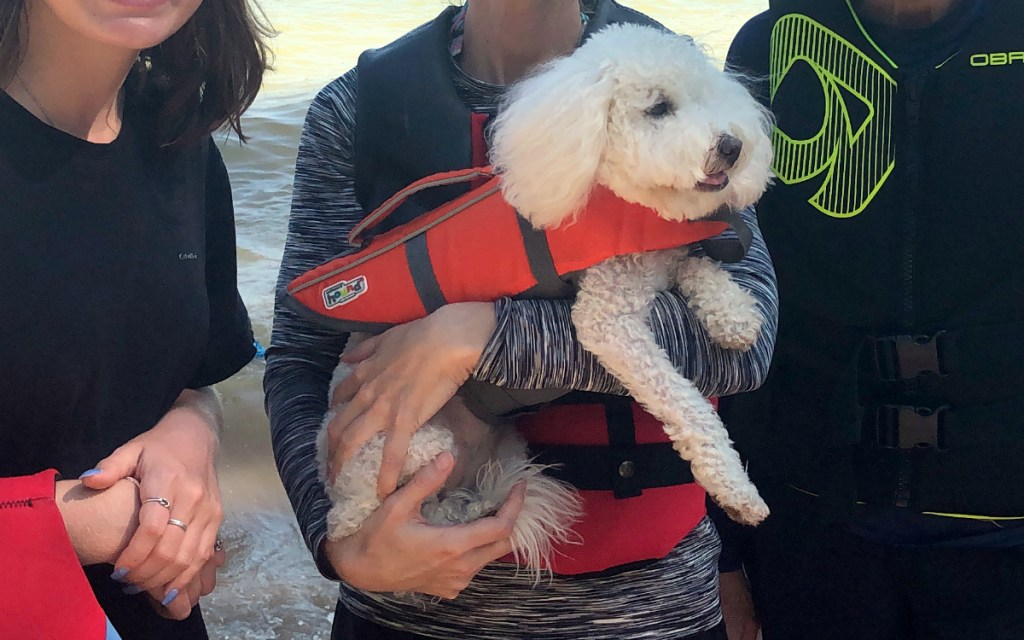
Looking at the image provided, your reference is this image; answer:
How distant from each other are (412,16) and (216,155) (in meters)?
9.37

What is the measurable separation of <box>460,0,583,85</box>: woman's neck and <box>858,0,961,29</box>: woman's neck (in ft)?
1.55

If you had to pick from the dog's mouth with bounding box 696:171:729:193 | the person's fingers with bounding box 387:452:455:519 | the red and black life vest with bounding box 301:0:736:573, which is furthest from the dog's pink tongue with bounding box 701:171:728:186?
the person's fingers with bounding box 387:452:455:519

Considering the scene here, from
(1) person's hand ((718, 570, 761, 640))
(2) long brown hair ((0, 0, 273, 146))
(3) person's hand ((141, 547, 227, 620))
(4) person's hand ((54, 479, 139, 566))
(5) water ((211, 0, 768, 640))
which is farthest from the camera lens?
(5) water ((211, 0, 768, 640))

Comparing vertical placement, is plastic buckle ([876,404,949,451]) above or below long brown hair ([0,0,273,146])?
below

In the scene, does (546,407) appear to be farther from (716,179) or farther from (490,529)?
(716,179)

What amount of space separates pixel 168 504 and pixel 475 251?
51 cm

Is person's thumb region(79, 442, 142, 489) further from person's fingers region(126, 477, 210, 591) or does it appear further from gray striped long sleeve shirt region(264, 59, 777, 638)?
gray striped long sleeve shirt region(264, 59, 777, 638)

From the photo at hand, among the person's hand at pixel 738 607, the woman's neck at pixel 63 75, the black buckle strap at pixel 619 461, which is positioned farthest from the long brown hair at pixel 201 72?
the person's hand at pixel 738 607

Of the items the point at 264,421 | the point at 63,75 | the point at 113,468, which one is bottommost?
the point at 264,421

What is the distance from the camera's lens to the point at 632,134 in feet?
3.85

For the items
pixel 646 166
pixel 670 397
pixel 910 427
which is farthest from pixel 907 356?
pixel 646 166

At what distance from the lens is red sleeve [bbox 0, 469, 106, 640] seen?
834 millimetres

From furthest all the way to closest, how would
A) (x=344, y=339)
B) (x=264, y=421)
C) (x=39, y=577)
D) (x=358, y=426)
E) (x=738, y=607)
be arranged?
(x=264, y=421), (x=738, y=607), (x=344, y=339), (x=358, y=426), (x=39, y=577)

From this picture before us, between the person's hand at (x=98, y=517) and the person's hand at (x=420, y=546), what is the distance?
269 millimetres
